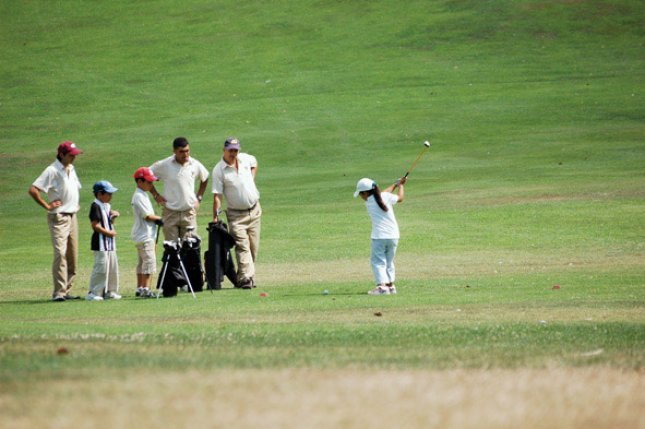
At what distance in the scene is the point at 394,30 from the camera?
240 ft

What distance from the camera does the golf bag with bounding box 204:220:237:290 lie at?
1956cm

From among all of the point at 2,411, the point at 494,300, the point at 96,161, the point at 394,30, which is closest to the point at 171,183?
the point at 494,300

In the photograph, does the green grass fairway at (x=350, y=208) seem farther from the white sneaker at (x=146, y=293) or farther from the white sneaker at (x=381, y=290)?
the white sneaker at (x=381, y=290)

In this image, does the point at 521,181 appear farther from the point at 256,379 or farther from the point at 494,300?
the point at 256,379

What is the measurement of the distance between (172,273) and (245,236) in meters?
2.12

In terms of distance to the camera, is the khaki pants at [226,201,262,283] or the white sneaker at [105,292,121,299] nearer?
the white sneaker at [105,292,121,299]

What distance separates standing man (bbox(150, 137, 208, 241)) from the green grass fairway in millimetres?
1349

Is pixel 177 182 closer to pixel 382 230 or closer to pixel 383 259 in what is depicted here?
pixel 382 230

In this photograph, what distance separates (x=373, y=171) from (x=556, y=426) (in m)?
32.9

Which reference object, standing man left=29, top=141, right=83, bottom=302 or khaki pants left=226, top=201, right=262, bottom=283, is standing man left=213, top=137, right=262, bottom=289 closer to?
khaki pants left=226, top=201, right=262, bottom=283

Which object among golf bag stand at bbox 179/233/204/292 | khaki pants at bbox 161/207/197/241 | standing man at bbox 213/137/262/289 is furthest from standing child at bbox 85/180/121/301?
standing man at bbox 213/137/262/289

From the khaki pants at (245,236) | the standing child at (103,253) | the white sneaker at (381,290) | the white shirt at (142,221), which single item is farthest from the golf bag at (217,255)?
the white sneaker at (381,290)

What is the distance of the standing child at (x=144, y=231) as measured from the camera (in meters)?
18.6

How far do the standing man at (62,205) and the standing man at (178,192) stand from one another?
1450mm
